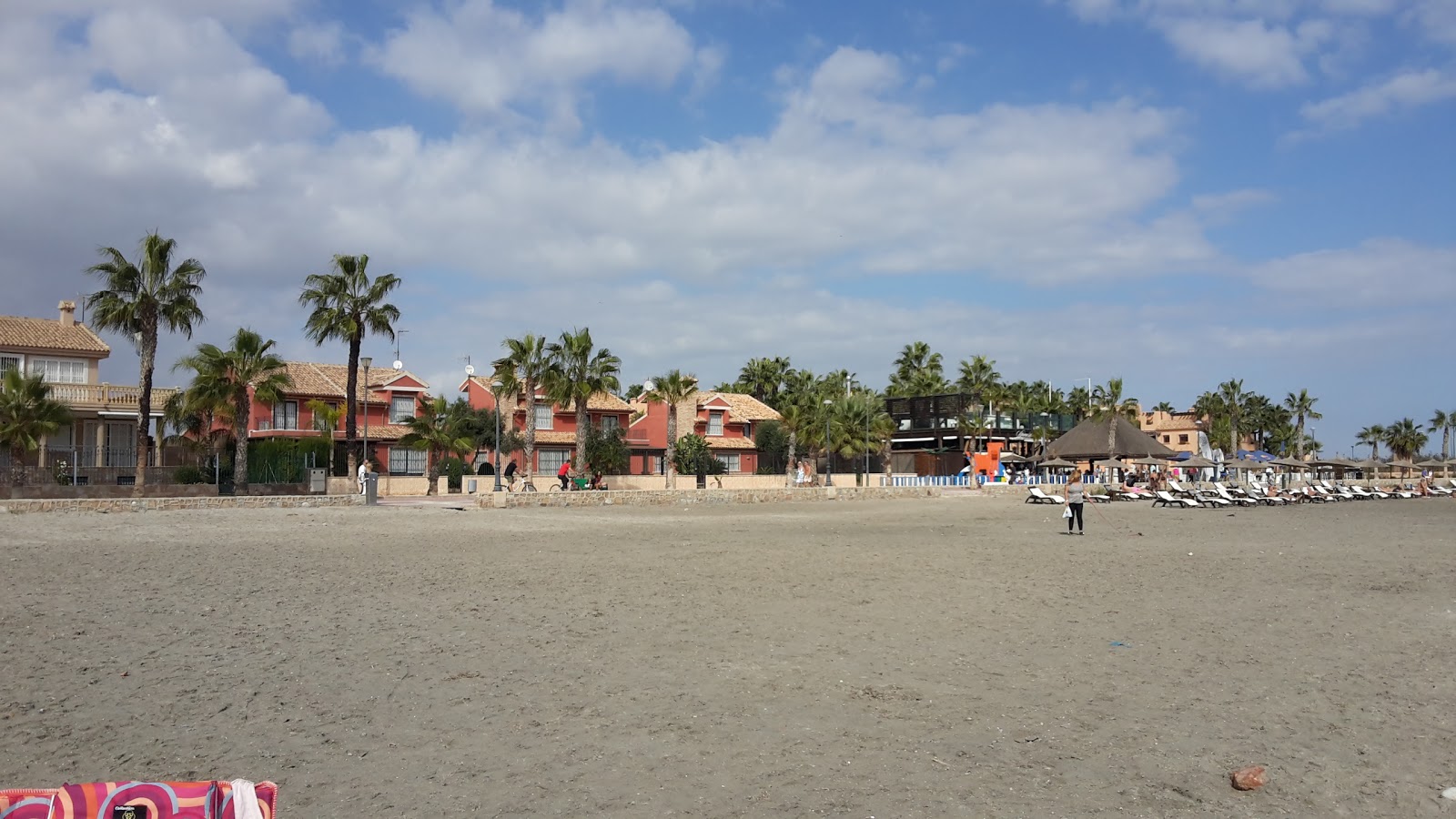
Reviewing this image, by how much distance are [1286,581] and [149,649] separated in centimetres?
1338

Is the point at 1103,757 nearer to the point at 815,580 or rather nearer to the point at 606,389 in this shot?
the point at 815,580

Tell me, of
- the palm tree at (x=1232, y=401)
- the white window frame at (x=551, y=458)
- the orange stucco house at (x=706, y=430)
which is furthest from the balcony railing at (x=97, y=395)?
the palm tree at (x=1232, y=401)

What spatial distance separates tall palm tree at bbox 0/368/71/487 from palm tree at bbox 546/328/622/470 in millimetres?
19922

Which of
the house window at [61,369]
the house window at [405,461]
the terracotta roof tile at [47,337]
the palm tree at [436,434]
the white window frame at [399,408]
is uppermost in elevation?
the terracotta roof tile at [47,337]

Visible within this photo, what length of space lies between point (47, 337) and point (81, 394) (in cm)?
490

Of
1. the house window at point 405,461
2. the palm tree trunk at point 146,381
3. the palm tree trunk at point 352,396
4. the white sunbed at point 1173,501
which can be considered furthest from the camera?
the house window at point 405,461

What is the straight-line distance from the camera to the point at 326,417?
1892 inches

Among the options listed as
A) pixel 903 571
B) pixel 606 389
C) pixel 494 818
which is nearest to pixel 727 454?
pixel 606 389

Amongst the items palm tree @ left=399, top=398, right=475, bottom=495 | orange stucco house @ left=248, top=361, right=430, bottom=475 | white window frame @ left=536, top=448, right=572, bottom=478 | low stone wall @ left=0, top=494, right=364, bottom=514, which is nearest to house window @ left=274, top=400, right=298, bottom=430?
orange stucco house @ left=248, top=361, right=430, bottom=475

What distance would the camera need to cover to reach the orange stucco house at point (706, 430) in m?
63.4

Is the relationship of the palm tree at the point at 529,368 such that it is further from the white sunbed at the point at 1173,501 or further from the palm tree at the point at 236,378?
the white sunbed at the point at 1173,501

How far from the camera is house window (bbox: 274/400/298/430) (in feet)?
166

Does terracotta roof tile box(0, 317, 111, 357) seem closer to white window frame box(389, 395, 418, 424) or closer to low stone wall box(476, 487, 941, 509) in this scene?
white window frame box(389, 395, 418, 424)

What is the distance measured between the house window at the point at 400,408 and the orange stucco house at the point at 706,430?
42.8ft
